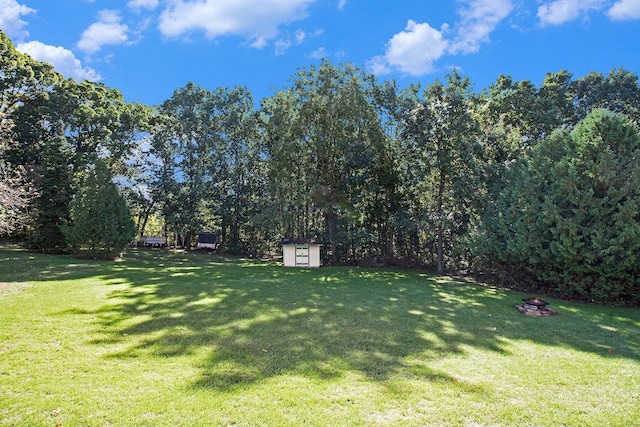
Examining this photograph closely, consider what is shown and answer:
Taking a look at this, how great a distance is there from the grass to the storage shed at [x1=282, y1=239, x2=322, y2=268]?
8582 mm

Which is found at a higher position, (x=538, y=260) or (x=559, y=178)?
(x=559, y=178)

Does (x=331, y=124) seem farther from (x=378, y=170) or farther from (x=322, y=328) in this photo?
(x=322, y=328)

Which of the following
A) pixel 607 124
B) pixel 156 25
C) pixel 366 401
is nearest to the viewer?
pixel 366 401

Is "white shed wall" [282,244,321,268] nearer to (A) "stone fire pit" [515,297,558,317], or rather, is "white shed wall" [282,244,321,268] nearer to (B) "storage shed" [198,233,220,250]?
(A) "stone fire pit" [515,297,558,317]

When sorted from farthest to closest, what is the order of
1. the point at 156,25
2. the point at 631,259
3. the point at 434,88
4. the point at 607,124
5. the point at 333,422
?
the point at 434,88 < the point at 156,25 < the point at 607,124 < the point at 631,259 < the point at 333,422

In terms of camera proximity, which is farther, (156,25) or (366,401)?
(156,25)

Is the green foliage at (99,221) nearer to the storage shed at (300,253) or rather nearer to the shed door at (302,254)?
the storage shed at (300,253)

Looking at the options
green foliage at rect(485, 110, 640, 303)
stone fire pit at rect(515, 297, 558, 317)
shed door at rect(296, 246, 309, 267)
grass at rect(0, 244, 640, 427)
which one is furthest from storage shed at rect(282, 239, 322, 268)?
stone fire pit at rect(515, 297, 558, 317)

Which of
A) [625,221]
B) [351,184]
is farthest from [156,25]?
[625,221]

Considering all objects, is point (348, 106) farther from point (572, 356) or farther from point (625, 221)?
point (572, 356)

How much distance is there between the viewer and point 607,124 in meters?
9.58

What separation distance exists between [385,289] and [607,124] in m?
7.80

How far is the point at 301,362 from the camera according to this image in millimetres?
4301

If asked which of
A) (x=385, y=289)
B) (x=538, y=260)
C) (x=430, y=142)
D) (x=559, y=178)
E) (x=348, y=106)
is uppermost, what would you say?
(x=348, y=106)
